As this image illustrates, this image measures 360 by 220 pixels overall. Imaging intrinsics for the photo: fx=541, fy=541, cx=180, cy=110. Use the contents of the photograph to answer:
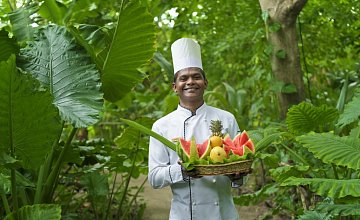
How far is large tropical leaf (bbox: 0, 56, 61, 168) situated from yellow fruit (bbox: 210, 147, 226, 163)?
2.29 ft

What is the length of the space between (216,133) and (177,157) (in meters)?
0.22

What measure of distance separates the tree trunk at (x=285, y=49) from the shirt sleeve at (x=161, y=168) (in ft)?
5.58

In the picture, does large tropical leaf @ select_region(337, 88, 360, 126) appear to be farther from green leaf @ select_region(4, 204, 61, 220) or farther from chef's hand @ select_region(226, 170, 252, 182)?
green leaf @ select_region(4, 204, 61, 220)

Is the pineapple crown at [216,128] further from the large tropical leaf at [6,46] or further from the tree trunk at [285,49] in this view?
the tree trunk at [285,49]

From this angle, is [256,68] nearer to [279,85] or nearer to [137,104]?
[279,85]

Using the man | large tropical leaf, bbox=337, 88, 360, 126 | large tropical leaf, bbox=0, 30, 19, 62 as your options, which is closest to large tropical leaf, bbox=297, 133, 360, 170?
large tropical leaf, bbox=337, 88, 360, 126

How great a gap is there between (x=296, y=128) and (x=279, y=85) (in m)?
0.65

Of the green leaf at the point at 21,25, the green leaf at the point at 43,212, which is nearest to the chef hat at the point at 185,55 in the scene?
the green leaf at the point at 43,212

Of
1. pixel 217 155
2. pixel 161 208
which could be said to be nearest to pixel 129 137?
pixel 161 208

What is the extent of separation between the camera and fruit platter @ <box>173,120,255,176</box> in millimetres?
1779

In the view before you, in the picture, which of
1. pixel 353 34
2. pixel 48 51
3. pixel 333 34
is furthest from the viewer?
pixel 333 34

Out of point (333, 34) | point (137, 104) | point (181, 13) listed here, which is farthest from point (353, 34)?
point (137, 104)

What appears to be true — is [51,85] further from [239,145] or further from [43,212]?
Result: [239,145]

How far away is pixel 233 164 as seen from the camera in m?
1.79
